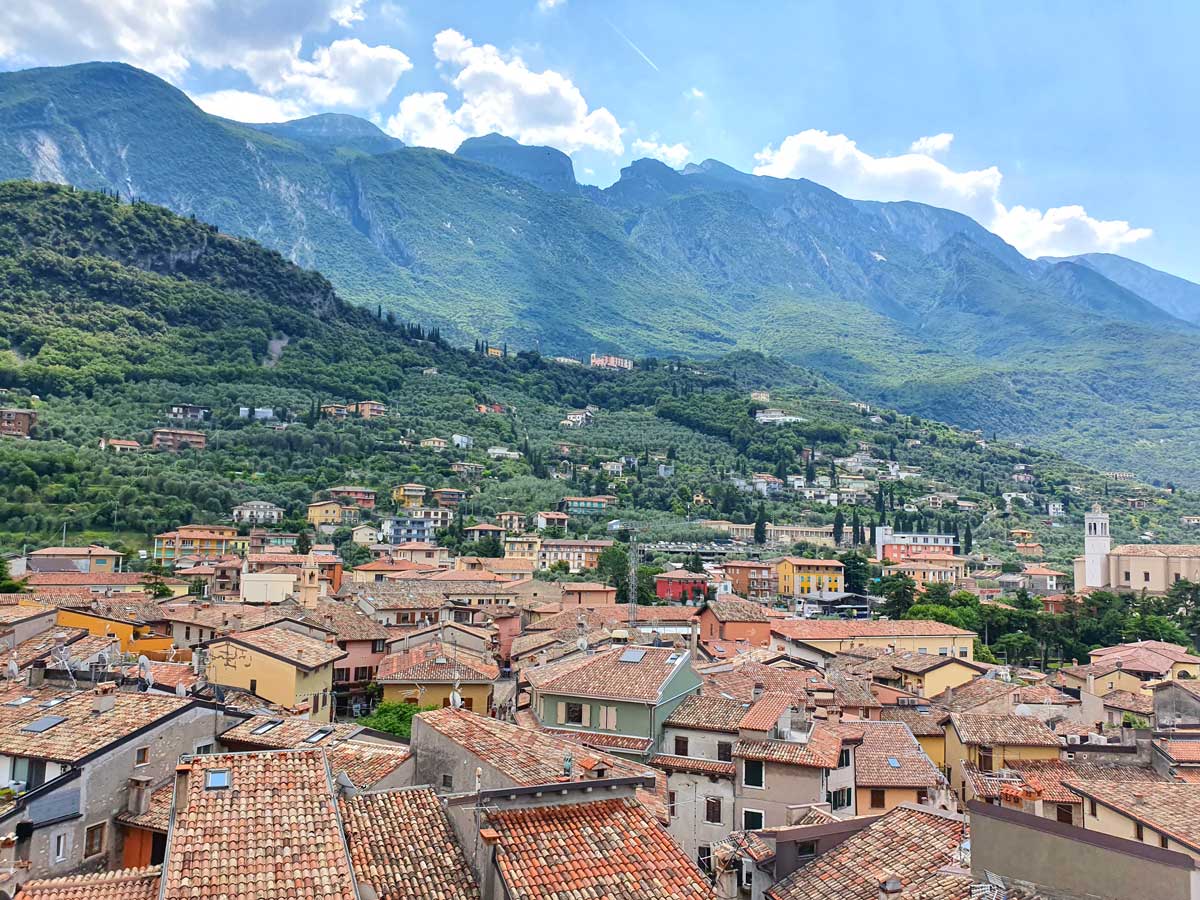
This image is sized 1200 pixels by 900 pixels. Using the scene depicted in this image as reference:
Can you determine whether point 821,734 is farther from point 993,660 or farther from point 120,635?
point 993,660

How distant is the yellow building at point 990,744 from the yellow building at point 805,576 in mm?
69549

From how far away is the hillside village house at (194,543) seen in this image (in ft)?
307

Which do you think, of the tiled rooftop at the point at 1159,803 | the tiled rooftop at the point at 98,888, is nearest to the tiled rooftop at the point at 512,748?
the tiled rooftop at the point at 98,888

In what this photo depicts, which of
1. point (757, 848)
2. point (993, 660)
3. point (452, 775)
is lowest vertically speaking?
point (993, 660)

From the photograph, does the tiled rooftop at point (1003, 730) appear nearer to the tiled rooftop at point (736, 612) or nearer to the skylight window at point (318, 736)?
the skylight window at point (318, 736)

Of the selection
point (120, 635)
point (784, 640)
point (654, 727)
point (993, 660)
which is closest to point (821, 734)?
point (654, 727)

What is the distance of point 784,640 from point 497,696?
28138 millimetres

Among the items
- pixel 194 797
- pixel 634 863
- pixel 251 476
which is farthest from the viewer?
pixel 251 476

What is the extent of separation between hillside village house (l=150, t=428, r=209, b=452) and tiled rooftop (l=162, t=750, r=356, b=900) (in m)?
123

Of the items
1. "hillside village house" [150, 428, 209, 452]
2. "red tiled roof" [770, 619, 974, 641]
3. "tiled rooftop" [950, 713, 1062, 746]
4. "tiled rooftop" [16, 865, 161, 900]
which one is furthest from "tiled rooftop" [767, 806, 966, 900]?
"hillside village house" [150, 428, 209, 452]

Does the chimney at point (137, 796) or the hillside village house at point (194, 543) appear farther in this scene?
the hillside village house at point (194, 543)

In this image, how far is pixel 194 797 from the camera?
12.1m

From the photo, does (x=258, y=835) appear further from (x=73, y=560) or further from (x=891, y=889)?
(x=73, y=560)

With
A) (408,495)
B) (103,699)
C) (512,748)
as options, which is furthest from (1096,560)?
(103,699)
